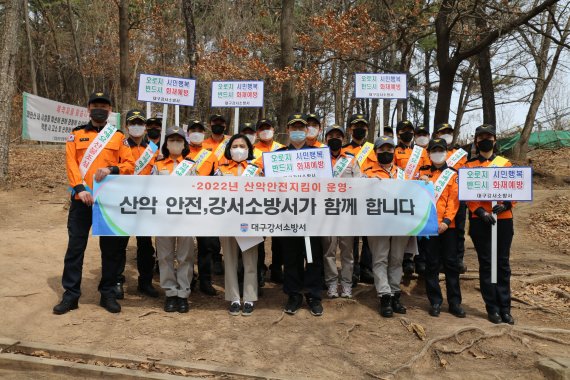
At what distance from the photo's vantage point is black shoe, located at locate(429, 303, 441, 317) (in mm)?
5758

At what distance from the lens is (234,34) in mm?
23516

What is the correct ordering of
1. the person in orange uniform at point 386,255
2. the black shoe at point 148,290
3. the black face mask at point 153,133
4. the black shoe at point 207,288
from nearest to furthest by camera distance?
the person in orange uniform at point 386,255 < the black shoe at point 148,290 < the black shoe at point 207,288 < the black face mask at point 153,133

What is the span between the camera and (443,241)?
19.2ft

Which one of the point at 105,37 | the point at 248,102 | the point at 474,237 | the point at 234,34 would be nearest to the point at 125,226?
the point at 248,102

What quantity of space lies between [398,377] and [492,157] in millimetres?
2992

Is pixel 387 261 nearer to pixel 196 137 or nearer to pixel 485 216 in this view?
pixel 485 216

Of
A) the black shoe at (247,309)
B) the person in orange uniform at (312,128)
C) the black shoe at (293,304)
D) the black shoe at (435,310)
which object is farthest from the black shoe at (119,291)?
the black shoe at (435,310)

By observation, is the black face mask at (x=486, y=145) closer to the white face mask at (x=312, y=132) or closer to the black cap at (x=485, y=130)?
the black cap at (x=485, y=130)

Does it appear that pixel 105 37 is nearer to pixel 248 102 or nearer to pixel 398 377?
pixel 248 102

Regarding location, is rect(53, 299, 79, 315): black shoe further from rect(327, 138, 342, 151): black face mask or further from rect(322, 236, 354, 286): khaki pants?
rect(327, 138, 342, 151): black face mask

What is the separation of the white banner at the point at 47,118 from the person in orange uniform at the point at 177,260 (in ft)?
30.5

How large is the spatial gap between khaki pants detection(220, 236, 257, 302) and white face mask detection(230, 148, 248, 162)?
94 cm

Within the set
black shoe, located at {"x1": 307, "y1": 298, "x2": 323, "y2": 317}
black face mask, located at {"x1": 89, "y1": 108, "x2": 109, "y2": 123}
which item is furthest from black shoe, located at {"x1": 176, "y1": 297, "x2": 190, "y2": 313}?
black face mask, located at {"x1": 89, "y1": 108, "x2": 109, "y2": 123}

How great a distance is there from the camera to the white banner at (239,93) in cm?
764
